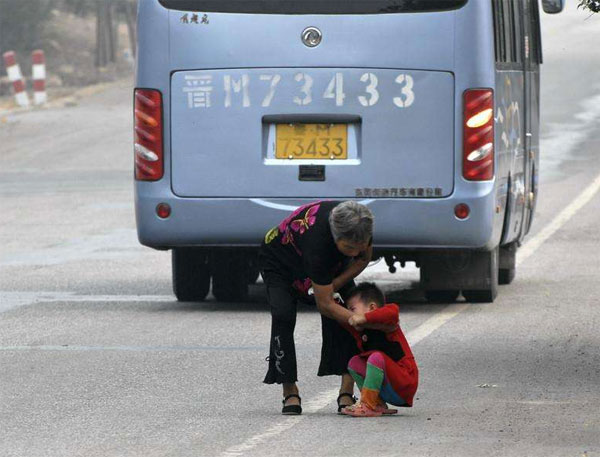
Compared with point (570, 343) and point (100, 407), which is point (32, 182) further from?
point (100, 407)

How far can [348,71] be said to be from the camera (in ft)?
43.1

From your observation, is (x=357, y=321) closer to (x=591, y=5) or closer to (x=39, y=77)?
(x=591, y=5)

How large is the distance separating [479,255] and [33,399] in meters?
5.31

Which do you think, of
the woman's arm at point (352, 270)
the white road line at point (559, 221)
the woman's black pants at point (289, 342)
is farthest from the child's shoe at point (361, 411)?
the white road line at point (559, 221)

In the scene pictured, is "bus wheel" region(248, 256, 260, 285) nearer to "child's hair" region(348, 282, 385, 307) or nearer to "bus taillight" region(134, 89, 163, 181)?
"bus taillight" region(134, 89, 163, 181)

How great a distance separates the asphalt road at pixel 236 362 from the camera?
806 cm

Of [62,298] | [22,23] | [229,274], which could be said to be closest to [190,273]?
[229,274]

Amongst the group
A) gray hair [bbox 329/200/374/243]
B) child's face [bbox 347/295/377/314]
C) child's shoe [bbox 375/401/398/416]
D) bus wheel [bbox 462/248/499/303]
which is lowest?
bus wheel [bbox 462/248/499/303]

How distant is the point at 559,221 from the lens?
71.2 ft

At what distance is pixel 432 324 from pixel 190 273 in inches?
93.7

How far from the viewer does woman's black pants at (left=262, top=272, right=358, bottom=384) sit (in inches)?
345

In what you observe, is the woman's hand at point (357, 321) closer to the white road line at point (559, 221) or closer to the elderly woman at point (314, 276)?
the elderly woman at point (314, 276)

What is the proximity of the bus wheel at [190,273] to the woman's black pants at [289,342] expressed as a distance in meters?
5.27

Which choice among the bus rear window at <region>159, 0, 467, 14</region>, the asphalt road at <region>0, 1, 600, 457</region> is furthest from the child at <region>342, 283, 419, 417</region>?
the bus rear window at <region>159, 0, 467, 14</region>
